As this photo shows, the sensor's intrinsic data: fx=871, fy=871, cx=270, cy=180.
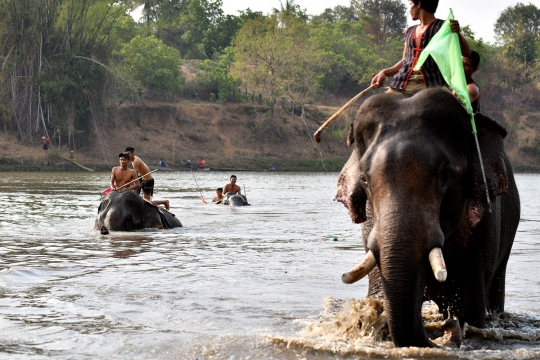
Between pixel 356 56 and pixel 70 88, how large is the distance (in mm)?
31028

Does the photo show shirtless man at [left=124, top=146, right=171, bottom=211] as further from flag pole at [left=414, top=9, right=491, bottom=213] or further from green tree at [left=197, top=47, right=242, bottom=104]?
green tree at [left=197, top=47, right=242, bottom=104]

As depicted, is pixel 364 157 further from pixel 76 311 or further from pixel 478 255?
pixel 76 311

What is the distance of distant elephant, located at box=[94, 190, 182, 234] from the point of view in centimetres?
1379

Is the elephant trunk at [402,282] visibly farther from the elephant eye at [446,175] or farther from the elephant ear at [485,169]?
the elephant ear at [485,169]

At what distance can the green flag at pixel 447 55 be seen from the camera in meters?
5.40

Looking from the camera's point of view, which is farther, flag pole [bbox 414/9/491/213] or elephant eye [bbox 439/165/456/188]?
flag pole [bbox 414/9/491/213]

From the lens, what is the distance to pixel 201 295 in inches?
312

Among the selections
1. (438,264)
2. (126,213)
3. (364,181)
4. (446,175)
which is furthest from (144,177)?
(438,264)

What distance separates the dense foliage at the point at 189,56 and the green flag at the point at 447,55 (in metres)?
41.7

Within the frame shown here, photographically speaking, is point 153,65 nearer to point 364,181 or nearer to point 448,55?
point 448,55

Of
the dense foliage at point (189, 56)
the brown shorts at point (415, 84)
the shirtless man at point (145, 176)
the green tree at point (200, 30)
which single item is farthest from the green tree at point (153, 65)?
the brown shorts at point (415, 84)

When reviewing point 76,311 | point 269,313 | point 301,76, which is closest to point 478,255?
point 269,313

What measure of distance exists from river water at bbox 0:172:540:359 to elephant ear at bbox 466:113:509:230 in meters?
0.91

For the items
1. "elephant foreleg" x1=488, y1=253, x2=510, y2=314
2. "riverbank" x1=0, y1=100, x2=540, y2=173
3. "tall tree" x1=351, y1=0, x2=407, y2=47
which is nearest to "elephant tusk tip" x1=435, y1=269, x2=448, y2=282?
"elephant foreleg" x1=488, y1=253, x2=510, y2=314
